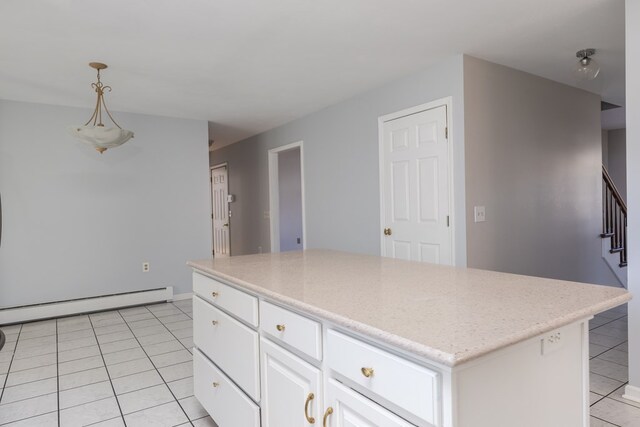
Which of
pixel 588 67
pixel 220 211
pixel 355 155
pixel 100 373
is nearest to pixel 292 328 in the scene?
pixel 100 373

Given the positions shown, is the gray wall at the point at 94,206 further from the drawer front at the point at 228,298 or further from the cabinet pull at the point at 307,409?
the cabinet pull at the point at 307,409

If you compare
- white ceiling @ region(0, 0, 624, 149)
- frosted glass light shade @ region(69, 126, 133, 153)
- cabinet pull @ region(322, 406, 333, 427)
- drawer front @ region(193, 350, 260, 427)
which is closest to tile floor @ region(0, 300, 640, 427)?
drawer front @ region(193, 350, 260, 427)

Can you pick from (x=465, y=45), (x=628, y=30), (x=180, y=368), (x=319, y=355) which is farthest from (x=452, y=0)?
(x=180, y=368)

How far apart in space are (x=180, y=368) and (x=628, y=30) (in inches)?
138

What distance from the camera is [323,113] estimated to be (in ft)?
15.1

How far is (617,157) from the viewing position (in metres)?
6.93

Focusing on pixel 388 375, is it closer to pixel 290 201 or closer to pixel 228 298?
pixel 228 298

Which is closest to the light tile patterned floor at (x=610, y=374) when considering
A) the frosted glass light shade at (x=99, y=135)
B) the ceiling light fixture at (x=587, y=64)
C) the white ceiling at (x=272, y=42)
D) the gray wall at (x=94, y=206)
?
the ceiling light fixture at (x=587, y=64)

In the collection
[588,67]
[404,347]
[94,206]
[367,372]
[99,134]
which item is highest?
[588,67]

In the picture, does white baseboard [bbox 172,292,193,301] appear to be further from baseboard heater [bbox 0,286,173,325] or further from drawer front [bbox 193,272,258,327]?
drawer front [bbox 193,272,258,327]

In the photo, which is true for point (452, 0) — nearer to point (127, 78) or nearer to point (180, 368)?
point (127, 78)

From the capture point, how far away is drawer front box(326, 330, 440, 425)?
84 cm

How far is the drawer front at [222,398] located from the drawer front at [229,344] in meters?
0.04

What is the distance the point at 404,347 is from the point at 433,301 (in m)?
0.37
